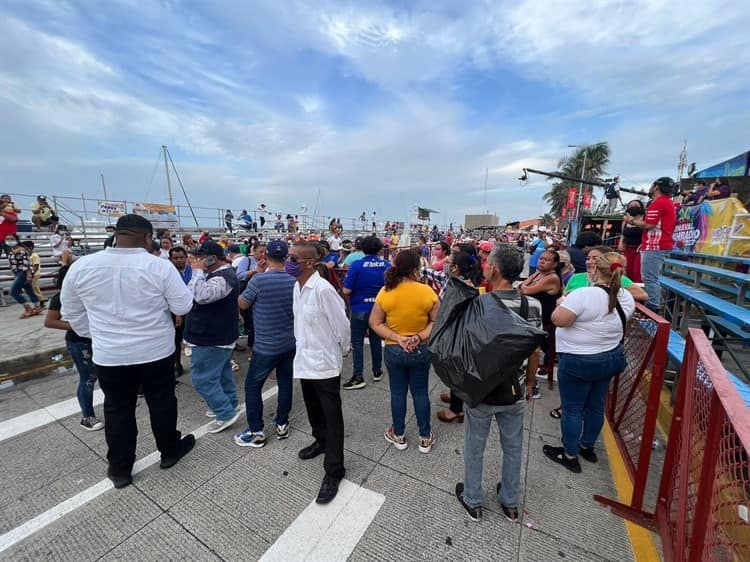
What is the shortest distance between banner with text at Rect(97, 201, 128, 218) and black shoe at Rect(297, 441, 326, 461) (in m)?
15.2

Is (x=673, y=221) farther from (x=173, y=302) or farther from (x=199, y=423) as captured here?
(x=199, y=423)

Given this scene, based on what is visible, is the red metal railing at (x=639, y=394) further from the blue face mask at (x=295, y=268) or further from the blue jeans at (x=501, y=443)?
the blue face mask at (x=295, y=268)

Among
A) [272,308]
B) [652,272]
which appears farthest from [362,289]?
[652,272]

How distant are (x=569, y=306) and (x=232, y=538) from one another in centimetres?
285

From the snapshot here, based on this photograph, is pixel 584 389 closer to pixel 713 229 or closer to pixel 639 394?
pixel 639 394

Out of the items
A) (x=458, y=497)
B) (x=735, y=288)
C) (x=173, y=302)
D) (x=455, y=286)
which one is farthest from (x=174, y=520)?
(x=735, y=288)

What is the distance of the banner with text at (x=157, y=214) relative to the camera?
1401 cm

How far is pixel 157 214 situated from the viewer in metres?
14.4

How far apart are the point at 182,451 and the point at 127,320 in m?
1.35

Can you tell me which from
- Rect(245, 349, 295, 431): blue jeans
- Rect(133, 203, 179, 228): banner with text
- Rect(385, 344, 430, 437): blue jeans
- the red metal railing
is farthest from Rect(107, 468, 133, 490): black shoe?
Rect(133, 203, 179, 228): banner with text

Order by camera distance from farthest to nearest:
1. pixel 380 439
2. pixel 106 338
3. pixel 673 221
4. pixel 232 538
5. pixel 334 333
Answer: pixel 673 221 < pixel 380 439 < pixel 334 333 < pixel 106 338 < pixel 232 538

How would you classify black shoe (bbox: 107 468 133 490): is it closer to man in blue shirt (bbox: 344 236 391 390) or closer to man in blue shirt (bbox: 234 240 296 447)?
man in blue shirt (bbox: 234 240 296 447)

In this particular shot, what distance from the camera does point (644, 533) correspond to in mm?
2109

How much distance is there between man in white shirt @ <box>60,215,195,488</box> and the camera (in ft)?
7.38
